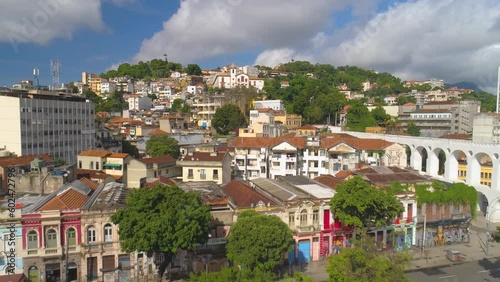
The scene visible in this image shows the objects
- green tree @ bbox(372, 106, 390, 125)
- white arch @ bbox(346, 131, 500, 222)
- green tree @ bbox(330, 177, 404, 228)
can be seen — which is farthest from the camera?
green tree @ bbox(372, 106, 390, 125)

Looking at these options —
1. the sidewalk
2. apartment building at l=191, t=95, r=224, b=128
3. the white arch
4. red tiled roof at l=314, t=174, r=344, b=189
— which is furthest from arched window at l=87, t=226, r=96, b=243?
apartment building at l=191, t=95, r=224, b=128

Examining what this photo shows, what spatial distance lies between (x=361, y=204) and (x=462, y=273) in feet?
30.9

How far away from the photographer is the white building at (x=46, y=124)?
47938mm

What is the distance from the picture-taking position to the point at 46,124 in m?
52.2

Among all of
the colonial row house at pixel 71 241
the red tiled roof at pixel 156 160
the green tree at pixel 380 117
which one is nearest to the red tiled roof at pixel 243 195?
the colonial row house at pixel 71 241

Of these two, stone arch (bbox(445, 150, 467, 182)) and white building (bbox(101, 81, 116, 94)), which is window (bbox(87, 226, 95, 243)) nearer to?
stone arch (bbox(445, 150, 467, 182))

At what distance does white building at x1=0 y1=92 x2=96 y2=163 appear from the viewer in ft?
157

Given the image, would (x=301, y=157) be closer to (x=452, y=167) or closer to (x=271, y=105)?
(x=452, y=167)

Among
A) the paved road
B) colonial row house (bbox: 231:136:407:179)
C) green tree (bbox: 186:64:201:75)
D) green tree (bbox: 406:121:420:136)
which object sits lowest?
the paved road

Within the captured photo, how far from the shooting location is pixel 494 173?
144 feet

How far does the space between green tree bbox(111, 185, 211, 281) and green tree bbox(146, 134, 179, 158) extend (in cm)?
2902

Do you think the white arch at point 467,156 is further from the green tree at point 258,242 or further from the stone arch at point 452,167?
the green tree at point 258,242

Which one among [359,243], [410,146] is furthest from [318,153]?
[359,243]

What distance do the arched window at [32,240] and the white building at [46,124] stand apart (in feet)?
93.8
